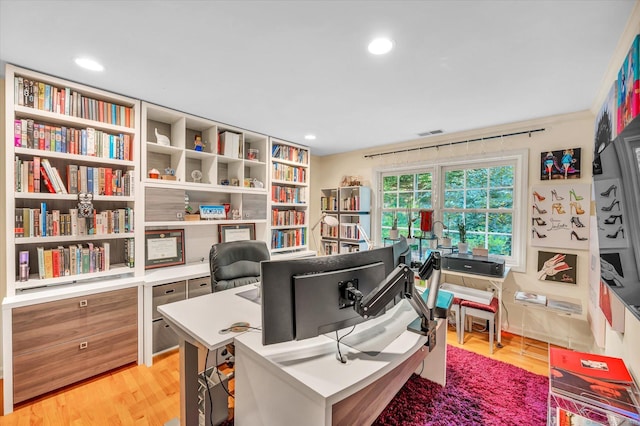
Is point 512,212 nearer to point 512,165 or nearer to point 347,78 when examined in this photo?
point 512,165

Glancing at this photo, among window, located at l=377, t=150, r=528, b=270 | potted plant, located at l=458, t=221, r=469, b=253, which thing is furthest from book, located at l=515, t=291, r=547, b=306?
potted plant, located at l=458, t=221, r=469, b=253

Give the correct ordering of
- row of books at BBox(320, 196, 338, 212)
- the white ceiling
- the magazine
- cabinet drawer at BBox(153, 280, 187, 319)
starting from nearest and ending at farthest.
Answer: the magazine < the white ceiling < cabinet drawer at BBox(153, 280, 187, 319) < row of books at BBox(320, 196, 338, 212)

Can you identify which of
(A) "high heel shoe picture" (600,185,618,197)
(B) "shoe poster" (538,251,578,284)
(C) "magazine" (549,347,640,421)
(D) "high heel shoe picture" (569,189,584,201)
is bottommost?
(C) "magazine" (549,347,640,421)

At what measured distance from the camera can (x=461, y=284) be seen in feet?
11.2

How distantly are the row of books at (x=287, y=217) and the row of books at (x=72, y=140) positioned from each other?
185cm

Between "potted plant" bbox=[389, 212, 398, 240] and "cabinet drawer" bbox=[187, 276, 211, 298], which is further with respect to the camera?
"potted plant" bbox=[389, 212, 398, 240]

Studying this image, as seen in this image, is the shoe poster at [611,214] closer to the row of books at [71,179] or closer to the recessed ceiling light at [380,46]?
the recessed ceiling light at [380,46]

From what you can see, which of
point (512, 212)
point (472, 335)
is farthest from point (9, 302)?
point (512, 212)

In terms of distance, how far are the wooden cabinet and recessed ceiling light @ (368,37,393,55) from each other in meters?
2.67

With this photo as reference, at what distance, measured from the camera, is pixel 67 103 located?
2186mm

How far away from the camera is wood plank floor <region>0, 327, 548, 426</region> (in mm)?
1798

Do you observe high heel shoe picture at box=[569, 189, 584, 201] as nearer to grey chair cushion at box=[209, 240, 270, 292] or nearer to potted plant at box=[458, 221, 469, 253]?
potted plant at box=[458, 221, 469, 253]

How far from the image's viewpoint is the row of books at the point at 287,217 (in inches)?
153

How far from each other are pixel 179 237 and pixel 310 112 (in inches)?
77.9
